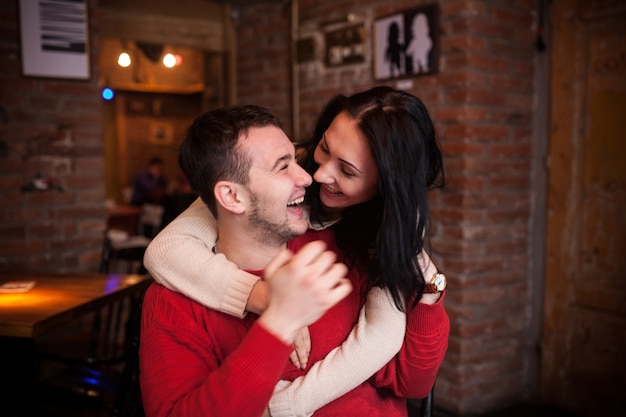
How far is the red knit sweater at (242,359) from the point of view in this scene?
106 cm

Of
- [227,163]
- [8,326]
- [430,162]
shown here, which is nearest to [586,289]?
[430,162]

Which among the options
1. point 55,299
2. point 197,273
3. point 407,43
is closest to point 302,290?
point 197,273

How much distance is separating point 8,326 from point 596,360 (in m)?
2.65

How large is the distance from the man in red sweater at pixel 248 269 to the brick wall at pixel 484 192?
1.75m

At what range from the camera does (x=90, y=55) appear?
331 cm

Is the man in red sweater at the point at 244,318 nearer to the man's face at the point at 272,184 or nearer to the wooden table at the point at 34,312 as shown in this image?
the man's face at the point at 272,184

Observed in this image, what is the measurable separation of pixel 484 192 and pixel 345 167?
182 cm

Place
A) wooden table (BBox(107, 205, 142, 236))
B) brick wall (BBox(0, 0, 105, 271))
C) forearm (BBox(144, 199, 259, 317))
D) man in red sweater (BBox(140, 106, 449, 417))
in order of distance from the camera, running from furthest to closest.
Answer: wooden table (BBox(107, 205, 142, 236))
brick wall (BBox(0, 0, 105, 271))
forearm (BBox(144, 199, 259, 317))
man in red sweater (BBox(140, 106, 449, 417))

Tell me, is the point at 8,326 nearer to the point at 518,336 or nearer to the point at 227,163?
the point at 227,163

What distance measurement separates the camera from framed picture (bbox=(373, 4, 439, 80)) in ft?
10.0

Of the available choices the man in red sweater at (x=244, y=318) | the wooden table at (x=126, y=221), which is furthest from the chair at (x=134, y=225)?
the man in red sweater at (x=244, y=318)

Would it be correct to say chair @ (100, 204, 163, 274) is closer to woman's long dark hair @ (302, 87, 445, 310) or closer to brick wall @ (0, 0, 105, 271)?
brick wall @ (0, 0, 105, 271)

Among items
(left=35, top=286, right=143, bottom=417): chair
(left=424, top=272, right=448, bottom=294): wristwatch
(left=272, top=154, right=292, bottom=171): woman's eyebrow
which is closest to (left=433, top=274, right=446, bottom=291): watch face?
(left=424, top=272, right=448, bottom=294): wristwatch

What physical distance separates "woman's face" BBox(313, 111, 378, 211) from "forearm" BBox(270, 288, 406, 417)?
0.81ft
